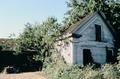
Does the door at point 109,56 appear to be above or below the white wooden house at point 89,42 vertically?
below

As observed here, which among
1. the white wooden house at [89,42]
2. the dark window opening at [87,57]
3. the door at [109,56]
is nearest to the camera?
the white wooden house at [89,42]

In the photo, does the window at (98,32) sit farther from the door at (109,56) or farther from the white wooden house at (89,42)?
the door at (109,56)

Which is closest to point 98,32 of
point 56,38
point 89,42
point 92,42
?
point 92,42

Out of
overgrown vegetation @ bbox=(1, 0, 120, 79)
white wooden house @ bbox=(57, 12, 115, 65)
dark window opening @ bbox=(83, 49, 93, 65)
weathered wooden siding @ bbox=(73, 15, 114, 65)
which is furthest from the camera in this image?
dark window opening @ bbox=(83, 49, 93, 65)

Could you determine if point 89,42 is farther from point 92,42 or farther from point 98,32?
point 98,32

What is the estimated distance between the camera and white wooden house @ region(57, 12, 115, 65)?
83.3 ft

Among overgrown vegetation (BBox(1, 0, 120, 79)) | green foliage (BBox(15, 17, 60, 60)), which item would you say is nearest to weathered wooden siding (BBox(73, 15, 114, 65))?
overgrown vegetation (BBox(1, 0, 120, 79))

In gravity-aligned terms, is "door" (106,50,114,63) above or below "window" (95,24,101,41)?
below

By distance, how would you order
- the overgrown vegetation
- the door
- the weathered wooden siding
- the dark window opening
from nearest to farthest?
the overgrown vegetation → the weathered wooden siding → the dark window opening → the door

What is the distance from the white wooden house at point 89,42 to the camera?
25.4m

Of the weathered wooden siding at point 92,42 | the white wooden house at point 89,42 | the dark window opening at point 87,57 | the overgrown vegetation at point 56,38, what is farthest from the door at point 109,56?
the dark window opening at point 87,57

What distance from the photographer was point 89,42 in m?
26.8

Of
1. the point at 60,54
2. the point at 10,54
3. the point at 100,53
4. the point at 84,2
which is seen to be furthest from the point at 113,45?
the point at 10,54

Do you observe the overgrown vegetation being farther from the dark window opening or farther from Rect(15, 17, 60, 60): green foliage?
the dark window opening
